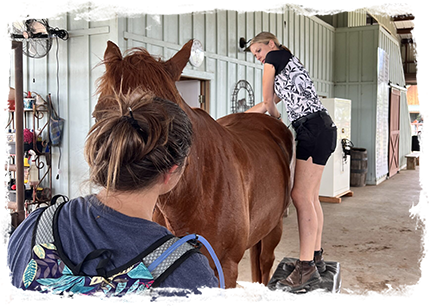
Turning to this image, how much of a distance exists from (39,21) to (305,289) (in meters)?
3.83

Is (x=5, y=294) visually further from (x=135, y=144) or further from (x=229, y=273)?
(x=229, y=273)

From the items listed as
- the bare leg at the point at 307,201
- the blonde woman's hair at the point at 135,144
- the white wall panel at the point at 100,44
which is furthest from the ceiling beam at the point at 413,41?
the blonde woman's hair at the point at 135,144

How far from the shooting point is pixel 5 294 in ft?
2.84

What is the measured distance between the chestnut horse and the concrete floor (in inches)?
55.2

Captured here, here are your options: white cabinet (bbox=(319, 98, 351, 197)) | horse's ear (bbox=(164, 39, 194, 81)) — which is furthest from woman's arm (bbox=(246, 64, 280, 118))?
white cabinet (bbox=(319, 98, 351, 197))

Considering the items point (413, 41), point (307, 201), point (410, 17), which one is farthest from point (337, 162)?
point (413, 41)

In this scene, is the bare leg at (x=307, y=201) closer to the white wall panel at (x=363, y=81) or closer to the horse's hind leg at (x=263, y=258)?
the horse's hind leg at (x=263, y=258)

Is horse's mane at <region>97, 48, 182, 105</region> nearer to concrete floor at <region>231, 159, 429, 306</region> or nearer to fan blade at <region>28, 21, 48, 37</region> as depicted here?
concrete floor at <region>231, 159, 429, 306</region>

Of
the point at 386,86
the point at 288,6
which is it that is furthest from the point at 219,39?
the point at 386,86

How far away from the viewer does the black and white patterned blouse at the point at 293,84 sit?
2547mm

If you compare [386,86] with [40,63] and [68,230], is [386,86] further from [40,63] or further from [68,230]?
[68,230]

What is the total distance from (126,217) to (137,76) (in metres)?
0.67

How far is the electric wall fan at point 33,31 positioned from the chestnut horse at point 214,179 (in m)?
3.01

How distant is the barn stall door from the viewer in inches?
441
